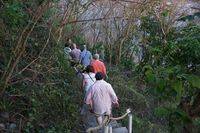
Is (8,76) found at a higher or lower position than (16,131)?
higher

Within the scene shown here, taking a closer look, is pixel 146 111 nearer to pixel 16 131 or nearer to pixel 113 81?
pixel 113 81

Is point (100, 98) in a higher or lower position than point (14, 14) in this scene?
lower

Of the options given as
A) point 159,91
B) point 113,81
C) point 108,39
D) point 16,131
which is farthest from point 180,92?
point 108,39

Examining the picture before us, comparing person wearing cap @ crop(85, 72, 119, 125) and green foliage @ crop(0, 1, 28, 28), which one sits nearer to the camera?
green foliage @ crop(0, 1, 28, 28)

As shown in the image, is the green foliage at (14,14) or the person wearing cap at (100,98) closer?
the green foliage at (14,14)

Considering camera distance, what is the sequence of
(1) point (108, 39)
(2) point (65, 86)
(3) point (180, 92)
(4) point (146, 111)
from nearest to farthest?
1. (3) point (180, 92)
2. (2) point (65, 86)
3. (4) point (146, 111)
4. (1) point (108, 39)

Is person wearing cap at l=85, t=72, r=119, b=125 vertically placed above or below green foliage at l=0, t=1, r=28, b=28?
below

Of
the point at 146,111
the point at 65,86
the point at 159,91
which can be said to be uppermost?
the point at 159,91

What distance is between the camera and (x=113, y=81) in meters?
15.3

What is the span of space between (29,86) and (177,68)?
691cm

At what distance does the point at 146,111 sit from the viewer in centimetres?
1359

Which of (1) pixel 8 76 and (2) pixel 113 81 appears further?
(2) pixel 113 81

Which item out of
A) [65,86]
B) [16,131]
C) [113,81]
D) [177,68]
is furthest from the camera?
[113,81]

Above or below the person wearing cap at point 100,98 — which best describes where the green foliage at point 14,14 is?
above
